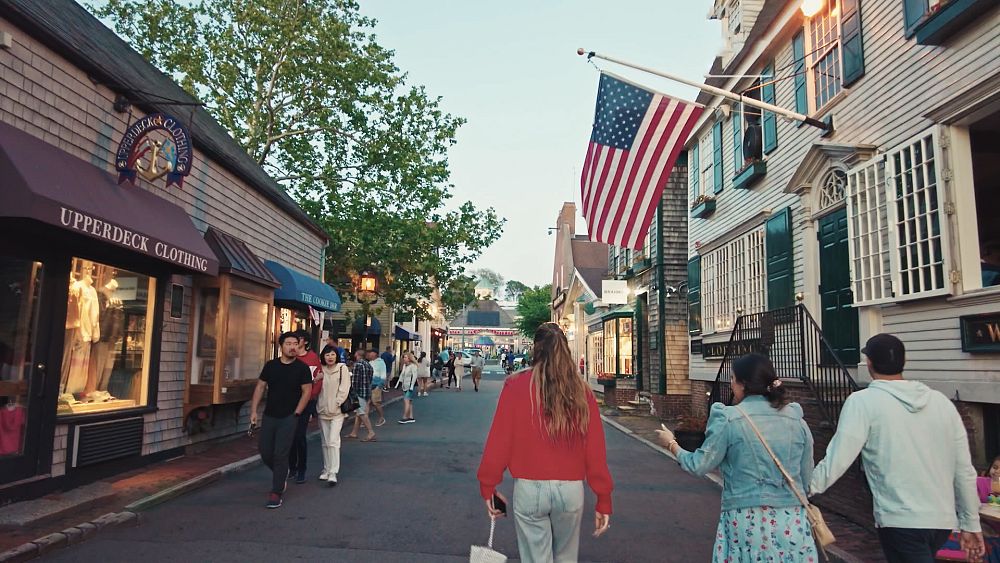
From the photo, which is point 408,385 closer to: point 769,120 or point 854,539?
point 769,120

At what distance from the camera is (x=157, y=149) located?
27.9 feet

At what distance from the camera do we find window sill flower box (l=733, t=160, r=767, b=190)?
12.4 metres

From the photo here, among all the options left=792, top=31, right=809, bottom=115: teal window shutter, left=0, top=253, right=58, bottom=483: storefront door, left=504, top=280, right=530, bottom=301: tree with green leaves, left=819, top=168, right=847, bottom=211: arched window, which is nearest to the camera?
left=0, top=253, right=58, bottom=483: storefront door

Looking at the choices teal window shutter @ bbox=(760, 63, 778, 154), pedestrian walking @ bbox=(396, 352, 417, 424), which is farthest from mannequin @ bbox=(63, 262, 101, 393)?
teal window shutter @ bbox=(760, 63, 778, 154)

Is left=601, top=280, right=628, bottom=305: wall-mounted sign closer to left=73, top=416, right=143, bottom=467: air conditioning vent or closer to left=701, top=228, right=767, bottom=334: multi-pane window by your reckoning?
left=701, top=228, right=767, bottom=334: multi-pane window

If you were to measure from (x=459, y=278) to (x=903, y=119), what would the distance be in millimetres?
17939

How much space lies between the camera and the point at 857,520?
21.9 ft

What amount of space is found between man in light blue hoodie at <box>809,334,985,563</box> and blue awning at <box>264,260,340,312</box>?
11.5 metres

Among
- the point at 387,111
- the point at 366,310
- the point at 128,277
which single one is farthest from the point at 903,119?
the point at 387,111

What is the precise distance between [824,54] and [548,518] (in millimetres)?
9526

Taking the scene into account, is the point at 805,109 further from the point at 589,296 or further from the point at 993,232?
the point at 589,296

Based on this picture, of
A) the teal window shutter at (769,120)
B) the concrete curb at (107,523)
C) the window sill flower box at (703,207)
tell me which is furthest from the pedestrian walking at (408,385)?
the teal window shutter at (769,120)

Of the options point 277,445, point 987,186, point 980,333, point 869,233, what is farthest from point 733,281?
point 277,445

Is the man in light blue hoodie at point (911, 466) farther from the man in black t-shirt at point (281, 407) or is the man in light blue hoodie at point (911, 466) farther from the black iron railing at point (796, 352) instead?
the man in black t-shirt at point (281, 407)
